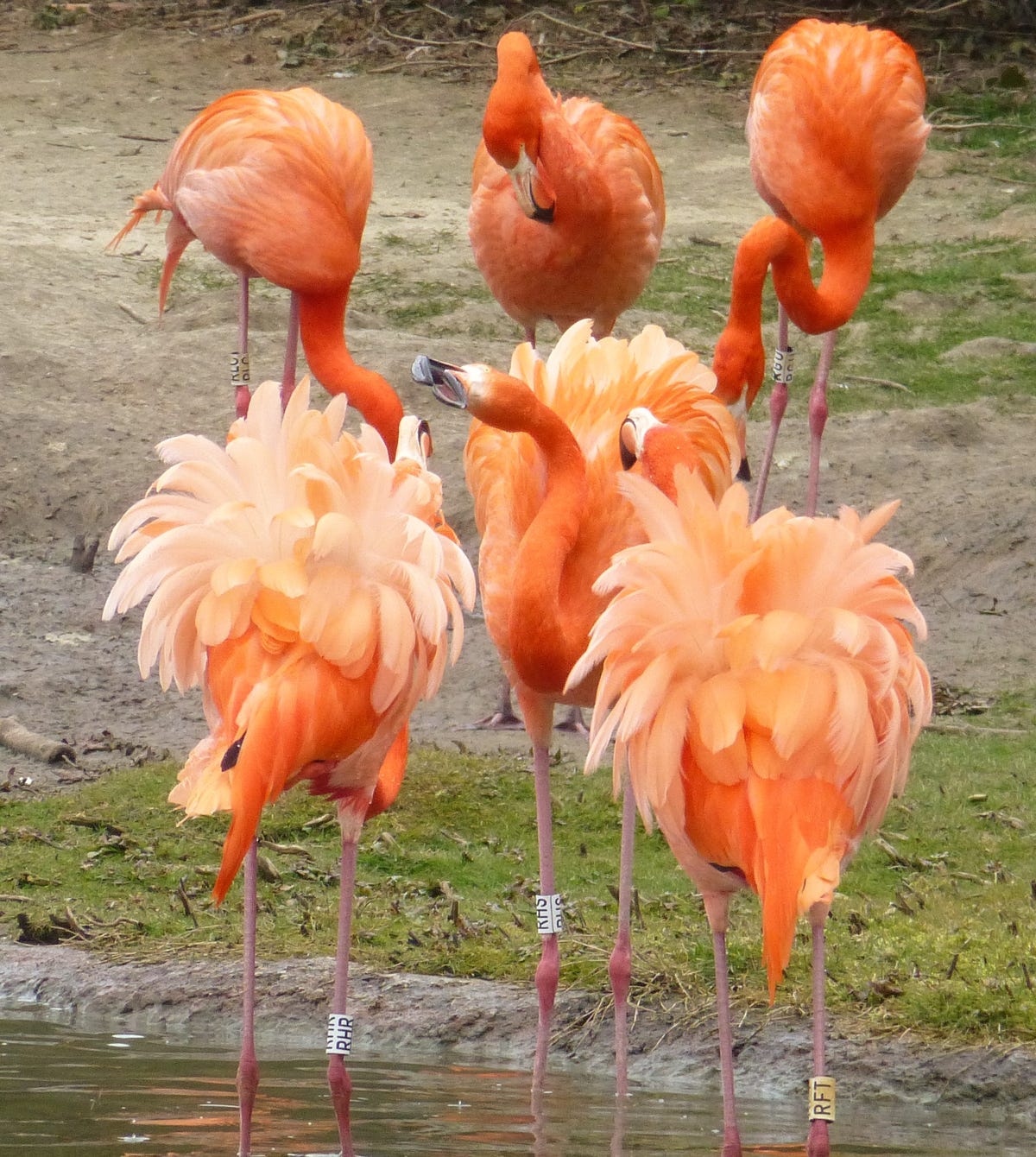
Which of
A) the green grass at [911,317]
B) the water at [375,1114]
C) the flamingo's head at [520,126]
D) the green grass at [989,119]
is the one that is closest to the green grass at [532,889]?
the water at [375,1114]

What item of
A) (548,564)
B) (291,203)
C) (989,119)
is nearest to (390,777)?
(548,564)

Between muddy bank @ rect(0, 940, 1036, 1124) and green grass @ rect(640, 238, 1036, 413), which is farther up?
green grass @ rect(640, 238, 1036, 413)

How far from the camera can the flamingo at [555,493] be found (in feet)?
13.5

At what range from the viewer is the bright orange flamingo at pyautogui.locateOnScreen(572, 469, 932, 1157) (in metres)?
3.31

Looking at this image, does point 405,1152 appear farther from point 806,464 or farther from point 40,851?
point 806,464

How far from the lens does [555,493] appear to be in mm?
4238

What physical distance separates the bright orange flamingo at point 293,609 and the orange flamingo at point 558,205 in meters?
2.55

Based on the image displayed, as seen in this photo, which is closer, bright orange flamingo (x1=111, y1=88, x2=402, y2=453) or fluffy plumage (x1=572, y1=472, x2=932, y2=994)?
fluffy plumage (x1=572, y1=472, x2=932, y2=994)

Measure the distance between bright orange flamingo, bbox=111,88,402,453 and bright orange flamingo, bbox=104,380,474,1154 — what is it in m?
2.20

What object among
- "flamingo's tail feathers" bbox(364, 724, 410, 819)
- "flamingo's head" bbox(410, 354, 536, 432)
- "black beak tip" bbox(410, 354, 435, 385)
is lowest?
"flamingo's tail feathers" bbox(364, 724, 410, 819)

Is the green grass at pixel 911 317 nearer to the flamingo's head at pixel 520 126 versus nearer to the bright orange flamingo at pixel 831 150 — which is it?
the bright orange flamingo at pixel 831 150

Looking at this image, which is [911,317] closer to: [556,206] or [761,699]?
[556,206]

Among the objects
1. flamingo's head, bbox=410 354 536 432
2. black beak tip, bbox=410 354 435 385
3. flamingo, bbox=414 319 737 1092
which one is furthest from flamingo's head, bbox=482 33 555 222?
black beak tip, bbox=410 354 435 385

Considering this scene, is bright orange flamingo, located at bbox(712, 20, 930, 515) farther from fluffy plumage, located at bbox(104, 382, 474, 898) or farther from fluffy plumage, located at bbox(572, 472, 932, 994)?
fluffy plumage, located at bbox(572, 472, 932, 994)
